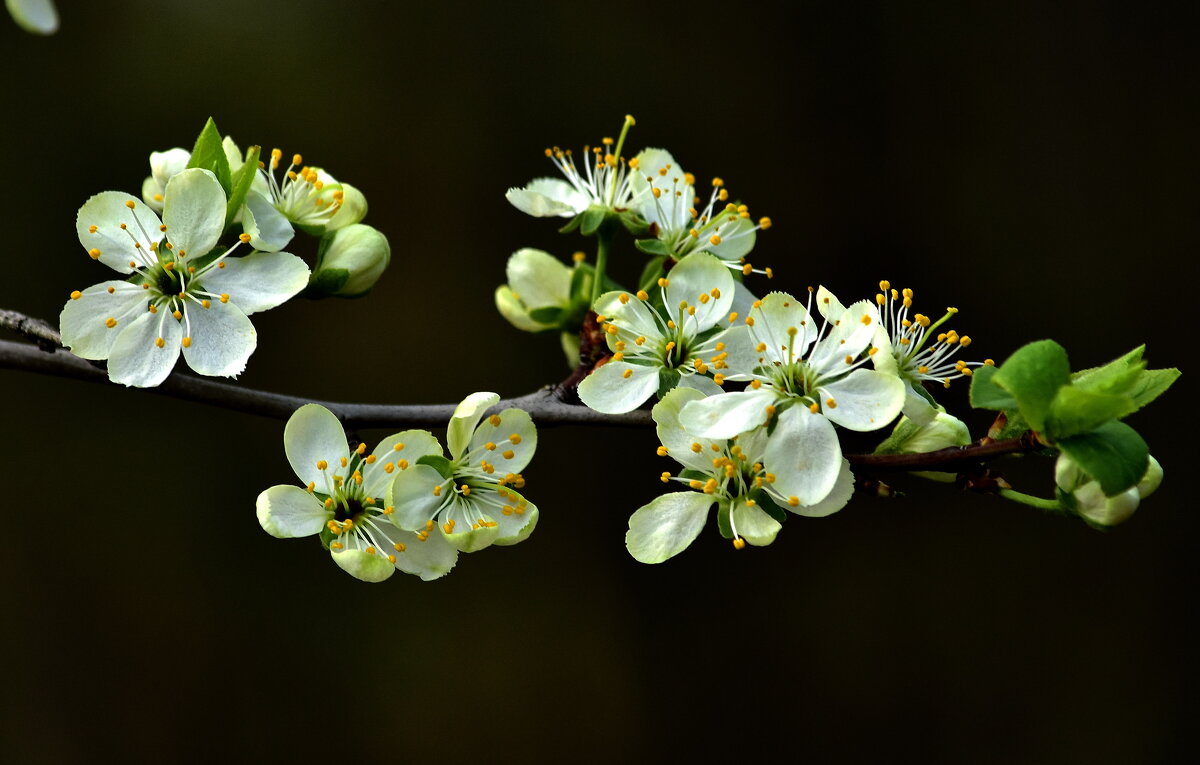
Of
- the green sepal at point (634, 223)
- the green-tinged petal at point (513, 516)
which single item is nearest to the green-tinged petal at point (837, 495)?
the green-tinged petal at point (513, 516)

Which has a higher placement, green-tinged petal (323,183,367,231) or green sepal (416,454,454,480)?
green-tinged petal (323,183,367,231)

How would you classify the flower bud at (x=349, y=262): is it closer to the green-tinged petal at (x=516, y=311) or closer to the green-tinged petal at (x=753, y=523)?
the green-tinged petal at (x=516, y=311)

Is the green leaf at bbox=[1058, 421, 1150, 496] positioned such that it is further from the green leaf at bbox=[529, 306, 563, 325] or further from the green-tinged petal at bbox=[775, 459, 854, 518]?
the green leaf at bbox=[529, 306, 563, 325]

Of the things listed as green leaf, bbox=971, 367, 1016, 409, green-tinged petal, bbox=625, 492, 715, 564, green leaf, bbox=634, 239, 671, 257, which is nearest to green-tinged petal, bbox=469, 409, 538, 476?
green-tinged petal, bbox=625, 492, 715, 564

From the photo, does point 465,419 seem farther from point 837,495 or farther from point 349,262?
point 837,495

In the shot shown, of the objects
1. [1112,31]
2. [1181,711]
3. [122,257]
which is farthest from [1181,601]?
[122,257]

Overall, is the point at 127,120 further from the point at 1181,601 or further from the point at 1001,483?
the point at 1181,601
